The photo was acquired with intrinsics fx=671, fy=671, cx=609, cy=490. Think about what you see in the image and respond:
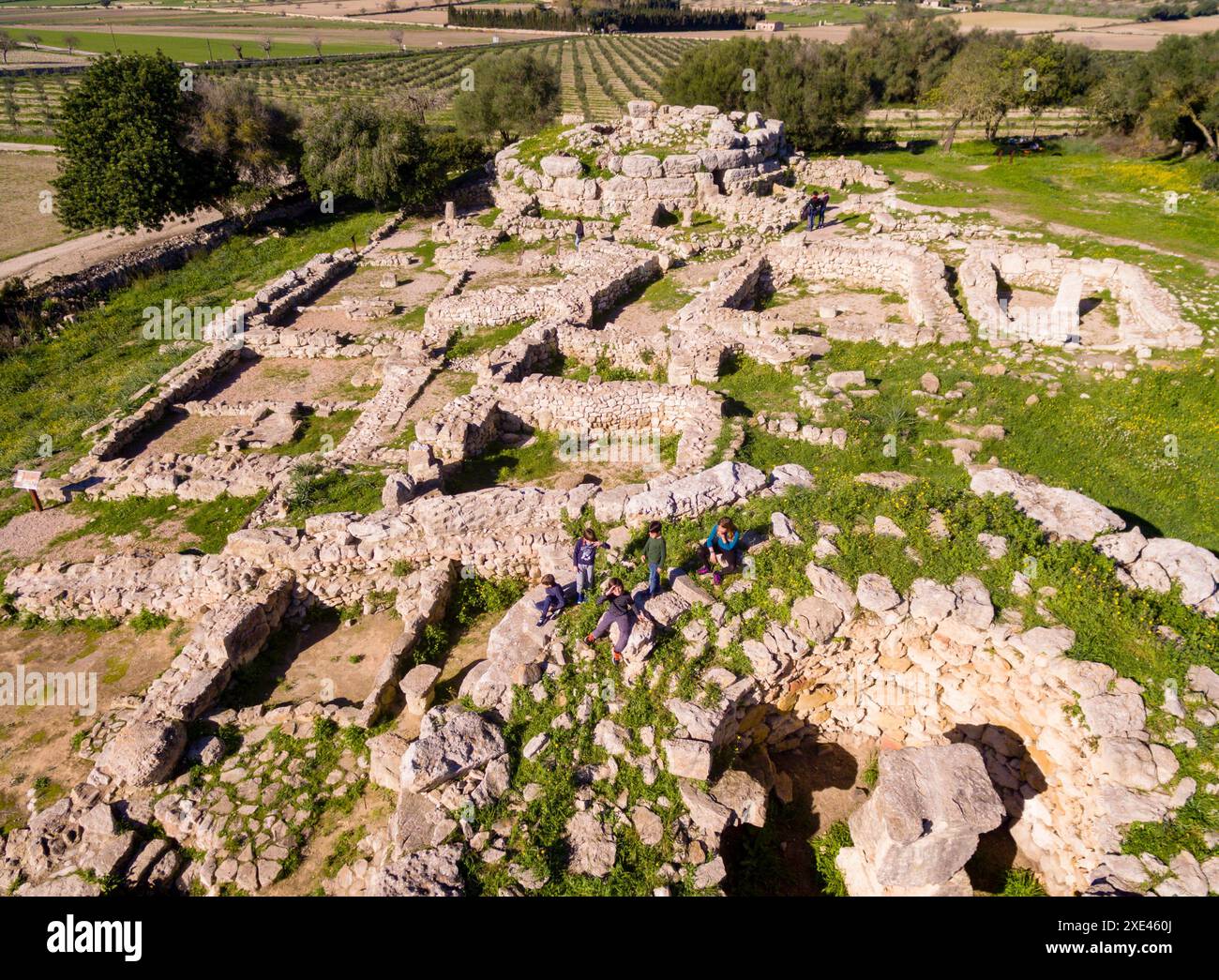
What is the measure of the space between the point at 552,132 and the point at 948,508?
32.1 metres

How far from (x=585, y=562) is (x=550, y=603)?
2.56ft

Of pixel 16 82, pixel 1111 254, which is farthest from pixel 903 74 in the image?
pixel 16 82

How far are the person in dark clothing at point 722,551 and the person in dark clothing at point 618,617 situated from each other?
1658 mm

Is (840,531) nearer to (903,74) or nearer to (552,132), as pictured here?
(552,132)

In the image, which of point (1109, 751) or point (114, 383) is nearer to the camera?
point (1109, 751)

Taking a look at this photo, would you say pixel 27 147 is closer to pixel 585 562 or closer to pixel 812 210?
pixel 812 210

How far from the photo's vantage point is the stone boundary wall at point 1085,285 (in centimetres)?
1672

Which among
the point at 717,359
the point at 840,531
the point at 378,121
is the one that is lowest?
the point at 840,531

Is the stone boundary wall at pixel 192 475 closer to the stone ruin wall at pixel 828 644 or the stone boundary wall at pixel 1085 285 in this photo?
the stone ruin wall at pixel 828 644

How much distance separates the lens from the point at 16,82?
68.9 m

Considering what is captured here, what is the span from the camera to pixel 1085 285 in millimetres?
20500

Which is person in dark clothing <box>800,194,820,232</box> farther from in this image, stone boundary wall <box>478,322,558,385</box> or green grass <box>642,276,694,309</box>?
stone boundary wall <box>478,322,558,385</box>

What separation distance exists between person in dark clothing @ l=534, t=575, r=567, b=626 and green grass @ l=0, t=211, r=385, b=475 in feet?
44.7

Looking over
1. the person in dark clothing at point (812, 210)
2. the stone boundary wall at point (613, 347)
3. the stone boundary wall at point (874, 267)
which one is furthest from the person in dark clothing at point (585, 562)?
the person in dark clothing at point (812, 210)
